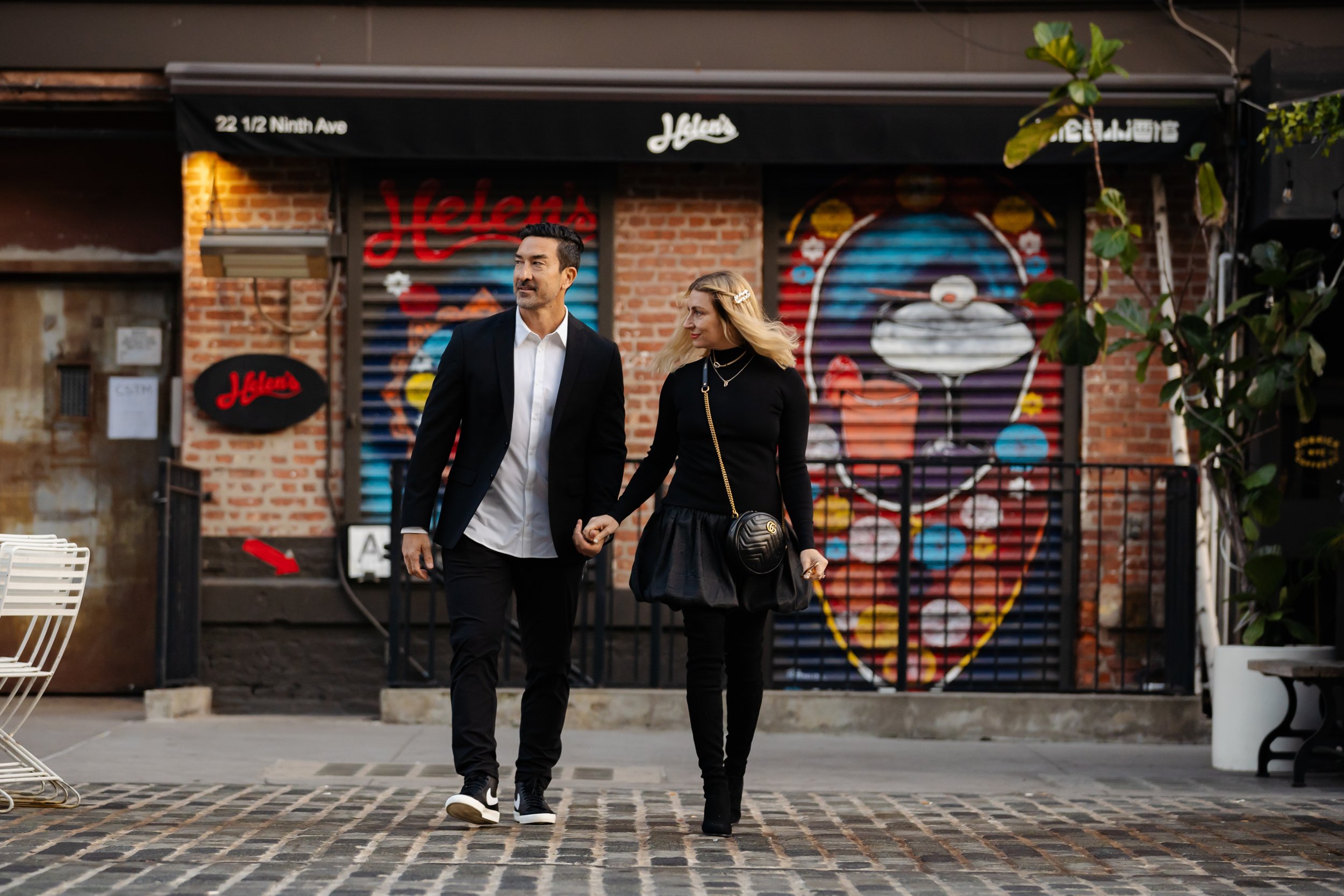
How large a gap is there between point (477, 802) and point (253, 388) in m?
4.70

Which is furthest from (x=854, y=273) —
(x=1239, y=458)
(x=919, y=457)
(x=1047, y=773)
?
(x=1047, y=773)

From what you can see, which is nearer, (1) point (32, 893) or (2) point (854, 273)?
(1) point (32, 893)

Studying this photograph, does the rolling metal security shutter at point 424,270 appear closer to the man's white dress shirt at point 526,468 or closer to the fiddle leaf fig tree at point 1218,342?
the fiddle leaf fig tree at point 1218,342

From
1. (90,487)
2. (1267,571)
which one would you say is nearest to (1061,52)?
(1267,571)

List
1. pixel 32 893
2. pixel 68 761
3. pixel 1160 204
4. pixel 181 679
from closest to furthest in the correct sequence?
1. pixel 32 893
2. pixel 68 761
3. pixel 181 679
4. pixel 1160 204

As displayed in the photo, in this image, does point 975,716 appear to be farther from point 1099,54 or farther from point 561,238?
point 561,238

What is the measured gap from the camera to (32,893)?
12.8 feet

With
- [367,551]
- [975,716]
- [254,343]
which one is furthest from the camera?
[254,343]

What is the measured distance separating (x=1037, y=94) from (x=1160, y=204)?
1.05m

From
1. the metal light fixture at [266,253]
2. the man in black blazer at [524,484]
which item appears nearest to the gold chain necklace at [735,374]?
Result: the man in black blazer at [524,484]

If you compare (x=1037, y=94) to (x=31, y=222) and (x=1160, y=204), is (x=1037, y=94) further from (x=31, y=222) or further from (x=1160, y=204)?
(x=31, y=222)

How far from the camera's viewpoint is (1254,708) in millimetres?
7145

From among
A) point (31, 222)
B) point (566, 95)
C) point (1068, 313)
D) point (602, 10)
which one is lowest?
point (1068, 313)

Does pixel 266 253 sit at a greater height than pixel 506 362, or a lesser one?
greater
